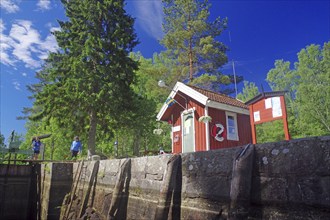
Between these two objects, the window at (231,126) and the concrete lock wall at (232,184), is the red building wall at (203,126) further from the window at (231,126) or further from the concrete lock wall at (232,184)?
the concrete lock wall at (232,184)

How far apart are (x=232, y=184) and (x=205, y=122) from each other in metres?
8.00

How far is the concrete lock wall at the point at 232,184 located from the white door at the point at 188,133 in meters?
6.45

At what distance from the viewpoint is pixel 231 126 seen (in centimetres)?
1139

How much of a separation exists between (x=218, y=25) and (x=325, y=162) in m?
24.6

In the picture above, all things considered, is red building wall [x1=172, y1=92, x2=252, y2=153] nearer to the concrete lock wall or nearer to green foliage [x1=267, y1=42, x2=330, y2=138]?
the concrete lock wall

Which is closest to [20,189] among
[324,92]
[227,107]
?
[227,107]

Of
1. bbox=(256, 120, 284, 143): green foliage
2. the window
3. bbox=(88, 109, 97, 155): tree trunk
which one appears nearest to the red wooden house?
the window

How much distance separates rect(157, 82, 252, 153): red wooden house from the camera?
424 inches

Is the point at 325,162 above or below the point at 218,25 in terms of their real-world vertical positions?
below

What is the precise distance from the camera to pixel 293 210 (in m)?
2.19

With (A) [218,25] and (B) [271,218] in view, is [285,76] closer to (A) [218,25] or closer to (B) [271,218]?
(A) [218,25]

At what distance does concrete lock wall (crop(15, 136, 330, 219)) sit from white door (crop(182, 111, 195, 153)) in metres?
6.45

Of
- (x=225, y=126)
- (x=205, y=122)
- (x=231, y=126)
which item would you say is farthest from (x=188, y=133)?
(x=231, y=126)

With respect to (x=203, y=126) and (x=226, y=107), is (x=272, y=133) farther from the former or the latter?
(x=203, y=126)
